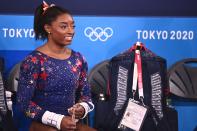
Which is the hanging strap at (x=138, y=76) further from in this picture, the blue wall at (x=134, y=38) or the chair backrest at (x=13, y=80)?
the chair backrest at (x=13, y=80)

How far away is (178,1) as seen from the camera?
142 inches

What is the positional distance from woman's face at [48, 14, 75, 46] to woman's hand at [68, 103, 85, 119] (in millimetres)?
414

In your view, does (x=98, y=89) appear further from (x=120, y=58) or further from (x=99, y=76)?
(x=120, y=58)

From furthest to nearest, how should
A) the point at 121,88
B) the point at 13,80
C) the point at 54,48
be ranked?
the point at 13,80 < the point at 121,88 < the point at 54,48

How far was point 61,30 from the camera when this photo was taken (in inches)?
103

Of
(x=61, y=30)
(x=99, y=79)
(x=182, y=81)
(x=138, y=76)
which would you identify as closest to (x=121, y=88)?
(x=138, y=76)

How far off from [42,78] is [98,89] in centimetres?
85

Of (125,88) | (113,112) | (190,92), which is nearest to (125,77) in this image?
(125,88)

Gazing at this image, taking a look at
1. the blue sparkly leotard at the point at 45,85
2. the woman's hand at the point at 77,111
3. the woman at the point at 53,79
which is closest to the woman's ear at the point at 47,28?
the woman at the point at 53,79

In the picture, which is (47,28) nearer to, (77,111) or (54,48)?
(54,48)

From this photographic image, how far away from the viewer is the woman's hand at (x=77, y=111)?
2.46m

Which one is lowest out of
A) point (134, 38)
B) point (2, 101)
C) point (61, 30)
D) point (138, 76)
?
point (2, 101)

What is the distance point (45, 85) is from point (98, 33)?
110cm

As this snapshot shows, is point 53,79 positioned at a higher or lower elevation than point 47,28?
lower
